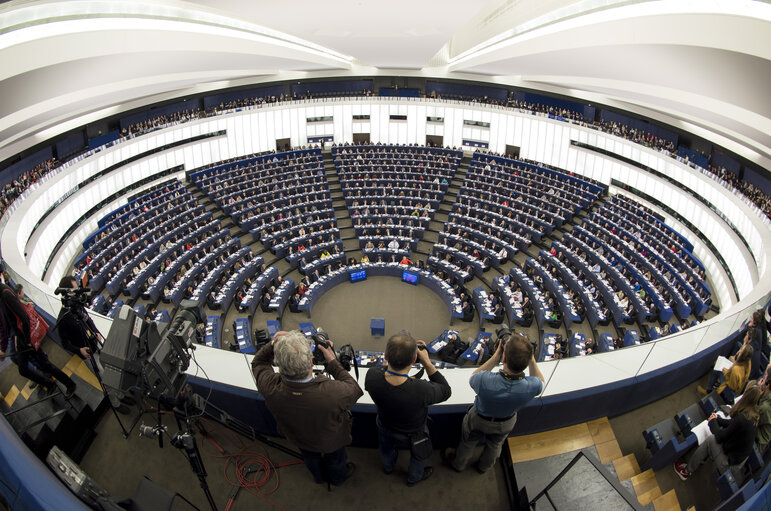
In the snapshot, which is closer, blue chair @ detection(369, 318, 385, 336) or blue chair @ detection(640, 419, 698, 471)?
blue chair @ detection(640, 419, 698, 471)

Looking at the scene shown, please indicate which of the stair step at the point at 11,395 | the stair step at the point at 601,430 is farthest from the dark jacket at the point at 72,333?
the stair step at the point at 601,430

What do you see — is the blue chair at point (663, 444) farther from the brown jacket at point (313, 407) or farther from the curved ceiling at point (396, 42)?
the curved ceiling at point (396, 42)

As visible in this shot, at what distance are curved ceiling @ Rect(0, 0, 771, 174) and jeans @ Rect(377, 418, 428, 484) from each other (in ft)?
32.0

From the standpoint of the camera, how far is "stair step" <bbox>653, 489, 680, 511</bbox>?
4738 millimetres

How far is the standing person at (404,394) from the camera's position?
3.64 m

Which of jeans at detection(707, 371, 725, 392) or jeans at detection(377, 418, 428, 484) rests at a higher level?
jeans at detection(377, 418, 428, 484)

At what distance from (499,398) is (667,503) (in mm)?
2718

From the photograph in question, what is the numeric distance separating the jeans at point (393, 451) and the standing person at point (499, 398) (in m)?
0.45

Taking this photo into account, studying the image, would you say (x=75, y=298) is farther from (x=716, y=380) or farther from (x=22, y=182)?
(x=22, y=182)

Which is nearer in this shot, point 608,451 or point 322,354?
point 322,354

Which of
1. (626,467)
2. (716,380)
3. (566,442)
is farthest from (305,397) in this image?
(716,380)

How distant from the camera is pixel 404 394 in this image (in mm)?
3646

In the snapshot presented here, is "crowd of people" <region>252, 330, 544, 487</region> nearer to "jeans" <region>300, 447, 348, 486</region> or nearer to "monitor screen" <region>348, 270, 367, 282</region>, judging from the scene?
"jeans" <region>300, 447, 348, 486</region>

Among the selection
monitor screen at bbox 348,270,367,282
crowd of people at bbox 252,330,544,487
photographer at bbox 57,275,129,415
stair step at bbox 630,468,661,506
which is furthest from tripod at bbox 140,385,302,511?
monitor screen at bbox 348,270,367,282
